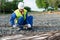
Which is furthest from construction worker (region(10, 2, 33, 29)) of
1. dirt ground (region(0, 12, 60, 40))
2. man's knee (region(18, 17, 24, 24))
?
dirt ground (region(0, 12, 60, 40))

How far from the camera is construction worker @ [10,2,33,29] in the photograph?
8609 millimetres

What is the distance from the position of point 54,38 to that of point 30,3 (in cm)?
3095

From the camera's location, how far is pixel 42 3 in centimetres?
3728

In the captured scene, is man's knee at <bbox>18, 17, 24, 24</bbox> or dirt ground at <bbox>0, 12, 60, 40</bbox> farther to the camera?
man's knee at <bbox>18, 17, 24, 24</bbox>

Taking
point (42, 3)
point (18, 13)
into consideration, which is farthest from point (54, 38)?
point (42, 3)

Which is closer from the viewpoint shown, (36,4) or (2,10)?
(2,10)

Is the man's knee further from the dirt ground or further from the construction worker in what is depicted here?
the dirt ground

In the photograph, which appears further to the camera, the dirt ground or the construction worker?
the construction worker

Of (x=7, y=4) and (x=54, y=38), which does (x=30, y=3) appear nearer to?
(x=7, y=4)

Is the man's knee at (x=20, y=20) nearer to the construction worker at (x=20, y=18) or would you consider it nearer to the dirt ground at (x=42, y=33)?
the construction worker at (x=20, y=18)

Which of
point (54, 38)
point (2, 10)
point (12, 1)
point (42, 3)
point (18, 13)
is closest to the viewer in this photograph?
point (54, 38)

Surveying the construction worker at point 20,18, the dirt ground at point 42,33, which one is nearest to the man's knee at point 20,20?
the construction worker at point 20,18

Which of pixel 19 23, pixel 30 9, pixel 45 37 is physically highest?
pixel 45 37

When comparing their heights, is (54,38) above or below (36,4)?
above
